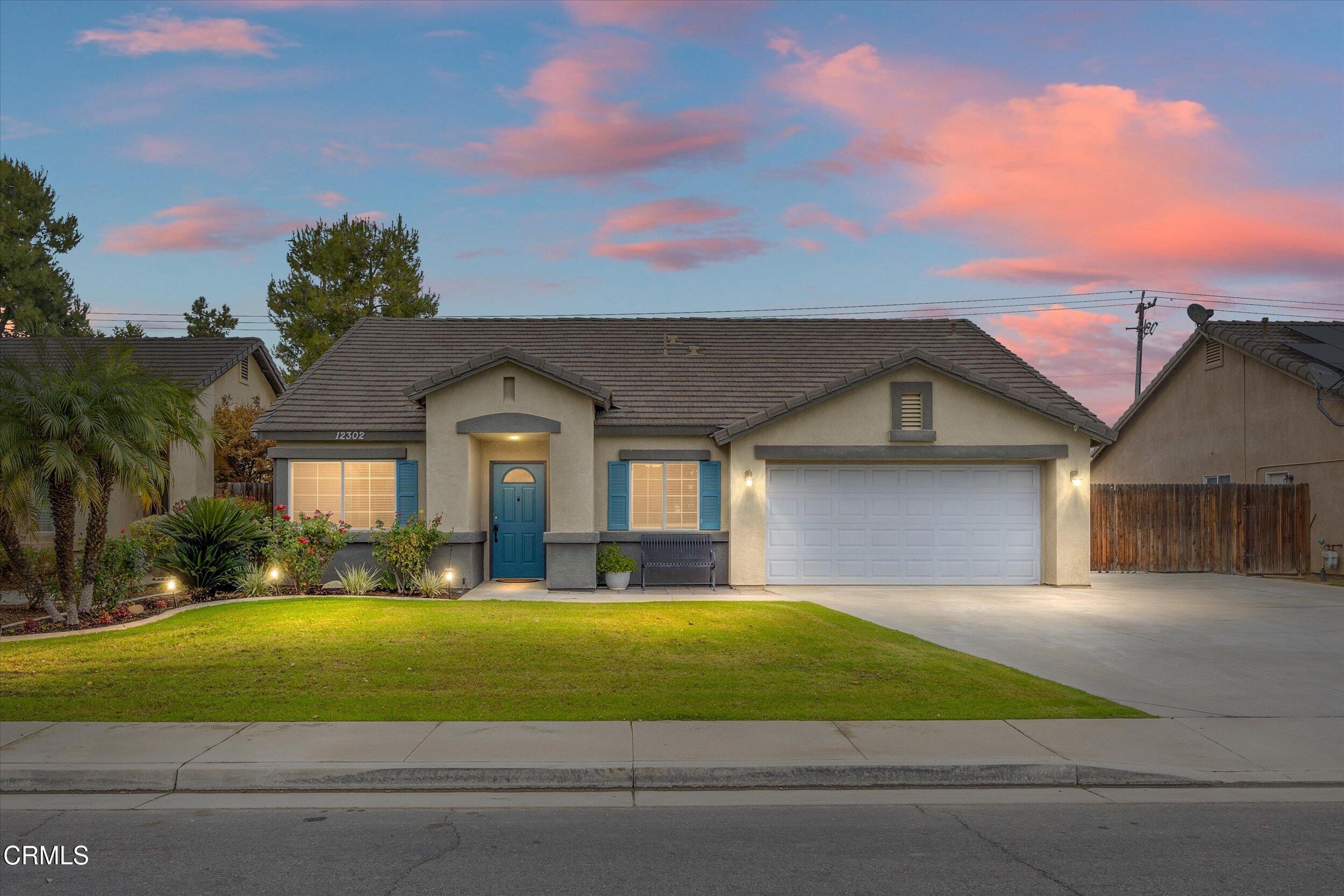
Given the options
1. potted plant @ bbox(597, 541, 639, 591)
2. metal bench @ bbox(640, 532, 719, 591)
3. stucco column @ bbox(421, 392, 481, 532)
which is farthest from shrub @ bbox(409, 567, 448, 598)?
metal bench @ bbox(640, 532, 719, 591)

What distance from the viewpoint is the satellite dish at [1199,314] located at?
27.6 metres

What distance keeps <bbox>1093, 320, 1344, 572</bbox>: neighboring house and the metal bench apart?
49.4 ft

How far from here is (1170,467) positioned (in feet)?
96.6

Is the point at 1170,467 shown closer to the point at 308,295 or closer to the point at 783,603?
the point at 783,603

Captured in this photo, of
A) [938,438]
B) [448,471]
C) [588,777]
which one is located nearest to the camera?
[588,777]

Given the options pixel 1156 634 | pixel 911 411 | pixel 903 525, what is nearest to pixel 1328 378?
pixel 911 411

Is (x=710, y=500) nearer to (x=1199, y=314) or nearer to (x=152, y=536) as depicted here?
(x=152, y=536)

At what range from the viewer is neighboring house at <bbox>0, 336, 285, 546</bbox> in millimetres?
23906

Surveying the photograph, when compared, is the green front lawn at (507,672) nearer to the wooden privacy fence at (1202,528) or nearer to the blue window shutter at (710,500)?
the blue window shutter at (710,500)

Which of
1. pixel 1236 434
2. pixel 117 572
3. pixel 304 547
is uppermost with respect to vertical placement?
pixel 1236 434

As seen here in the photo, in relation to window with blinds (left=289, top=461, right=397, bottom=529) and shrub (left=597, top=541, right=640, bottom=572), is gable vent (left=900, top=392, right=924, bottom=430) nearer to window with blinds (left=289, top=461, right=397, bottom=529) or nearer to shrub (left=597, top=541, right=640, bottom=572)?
shrub (left=597, top=541, right=640, bottom=572)

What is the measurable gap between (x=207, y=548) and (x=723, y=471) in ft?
31.5

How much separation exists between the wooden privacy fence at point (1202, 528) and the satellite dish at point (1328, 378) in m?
2.65

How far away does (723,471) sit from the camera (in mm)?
19875
